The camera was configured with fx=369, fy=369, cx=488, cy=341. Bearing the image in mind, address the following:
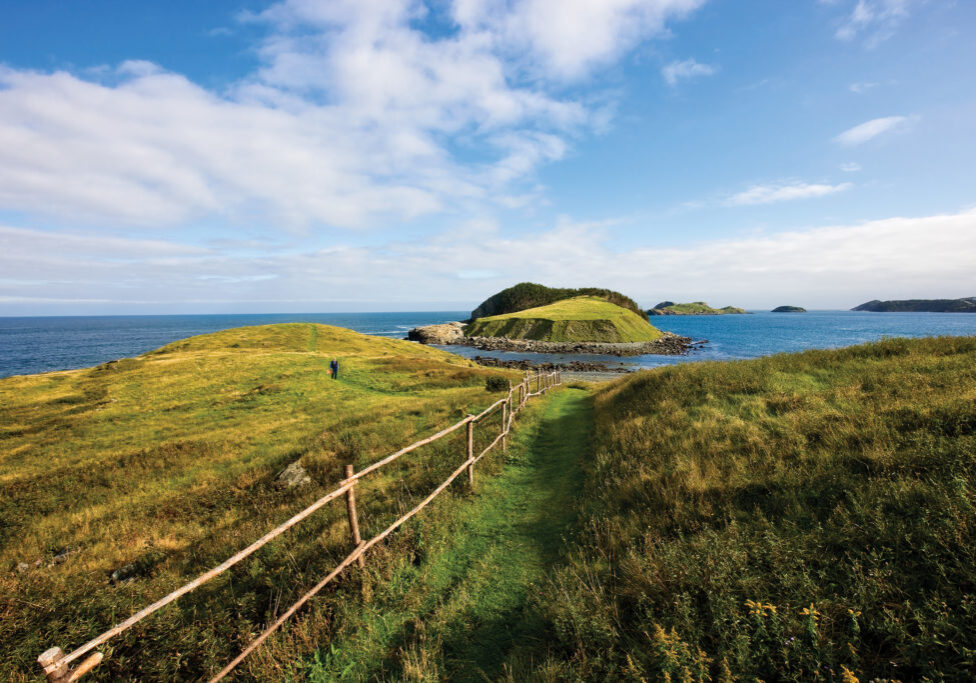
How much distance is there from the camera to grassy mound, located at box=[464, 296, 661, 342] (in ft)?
317

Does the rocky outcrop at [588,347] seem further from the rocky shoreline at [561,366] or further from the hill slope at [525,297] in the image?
the hill slope at [525,297]

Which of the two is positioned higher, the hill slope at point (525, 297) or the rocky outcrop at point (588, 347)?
the hill slope at point (525, 297)

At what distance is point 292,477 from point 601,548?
11.7m

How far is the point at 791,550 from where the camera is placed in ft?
15.7

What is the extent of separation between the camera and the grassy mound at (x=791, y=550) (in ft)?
11.7

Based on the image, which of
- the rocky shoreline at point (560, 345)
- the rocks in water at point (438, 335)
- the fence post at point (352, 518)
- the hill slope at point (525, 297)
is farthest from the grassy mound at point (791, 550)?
the hill slope at point (525, 297)

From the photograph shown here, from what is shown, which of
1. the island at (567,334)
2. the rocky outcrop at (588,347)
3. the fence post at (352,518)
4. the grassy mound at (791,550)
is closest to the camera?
the grassy mound at (791,550)

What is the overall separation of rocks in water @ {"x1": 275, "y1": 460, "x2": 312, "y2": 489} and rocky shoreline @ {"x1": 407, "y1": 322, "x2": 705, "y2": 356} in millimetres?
75714

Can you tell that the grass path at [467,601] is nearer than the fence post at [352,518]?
Yes

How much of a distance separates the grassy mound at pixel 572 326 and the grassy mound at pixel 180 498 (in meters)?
66.7

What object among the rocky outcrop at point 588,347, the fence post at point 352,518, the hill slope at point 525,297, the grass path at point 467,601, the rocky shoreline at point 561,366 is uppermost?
the hill slope at point 525,297

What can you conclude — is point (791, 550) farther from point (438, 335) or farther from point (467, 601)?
point (438, 335)

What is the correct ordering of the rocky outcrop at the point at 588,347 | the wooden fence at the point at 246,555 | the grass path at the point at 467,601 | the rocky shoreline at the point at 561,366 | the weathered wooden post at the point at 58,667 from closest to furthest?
the weathered wooden post at the point at 58,667 < the wooden fence at the point at 246,555 < the grass path at the point at 467,601 < the rocky shoreline at the point at 561,366 < the rocky outcrop at the point at 588,347

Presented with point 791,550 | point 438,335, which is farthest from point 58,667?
point 438,335
